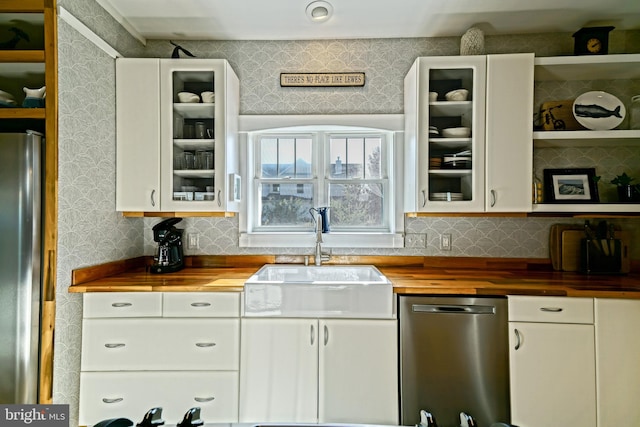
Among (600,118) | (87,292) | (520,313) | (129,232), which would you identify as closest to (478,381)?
(520,313)

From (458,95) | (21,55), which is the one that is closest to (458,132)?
(458,95)

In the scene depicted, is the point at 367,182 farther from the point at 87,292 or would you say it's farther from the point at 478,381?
the point at 87,292

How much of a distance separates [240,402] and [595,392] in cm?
194

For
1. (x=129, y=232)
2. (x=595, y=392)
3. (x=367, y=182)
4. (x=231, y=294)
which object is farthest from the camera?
(x=367, y=182)

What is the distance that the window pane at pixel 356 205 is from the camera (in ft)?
8.79

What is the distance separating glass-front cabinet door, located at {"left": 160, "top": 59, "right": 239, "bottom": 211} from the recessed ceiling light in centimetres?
65

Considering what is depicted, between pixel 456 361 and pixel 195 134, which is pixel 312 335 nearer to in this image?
pixel 456 361

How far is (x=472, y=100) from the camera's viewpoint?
2174 mm

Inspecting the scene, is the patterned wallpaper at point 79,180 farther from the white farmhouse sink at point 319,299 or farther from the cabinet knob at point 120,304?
the white farmhouse sink at point 319,299

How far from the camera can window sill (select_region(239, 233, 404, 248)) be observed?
2.55 m

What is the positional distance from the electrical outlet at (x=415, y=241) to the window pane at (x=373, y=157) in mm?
536

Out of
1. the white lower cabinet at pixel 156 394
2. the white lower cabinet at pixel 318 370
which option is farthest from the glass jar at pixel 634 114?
the white lower cabinet at pixel 156 394

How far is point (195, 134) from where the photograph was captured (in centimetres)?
230

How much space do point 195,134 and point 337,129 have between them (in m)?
1.04
